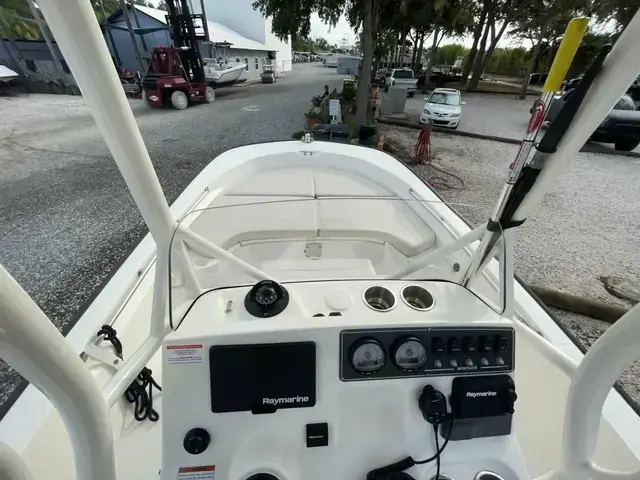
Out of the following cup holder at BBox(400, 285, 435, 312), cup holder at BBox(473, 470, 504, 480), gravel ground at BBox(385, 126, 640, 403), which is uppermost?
cup holder at BBox(400, 285, 435, 312)

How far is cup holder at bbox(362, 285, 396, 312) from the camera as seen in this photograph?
3.53 ft

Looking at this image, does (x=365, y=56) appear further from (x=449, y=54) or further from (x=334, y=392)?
(x=449, y=54)

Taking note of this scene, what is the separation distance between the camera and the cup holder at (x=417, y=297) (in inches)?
43.0

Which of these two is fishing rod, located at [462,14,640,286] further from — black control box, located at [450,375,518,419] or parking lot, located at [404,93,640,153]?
parking lot, located at [404,93,640,153]

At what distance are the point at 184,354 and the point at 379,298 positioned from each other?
2.02 feet

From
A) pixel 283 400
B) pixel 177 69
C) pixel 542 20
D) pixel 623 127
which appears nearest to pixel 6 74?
pixel 177 69

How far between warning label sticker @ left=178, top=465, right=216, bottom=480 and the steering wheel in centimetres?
94

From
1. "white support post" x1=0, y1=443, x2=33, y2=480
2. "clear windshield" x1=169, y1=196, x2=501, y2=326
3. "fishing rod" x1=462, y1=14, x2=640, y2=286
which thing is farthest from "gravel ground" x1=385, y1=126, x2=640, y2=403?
"white support post" x1=0, y1=443, x2=33, y2=480

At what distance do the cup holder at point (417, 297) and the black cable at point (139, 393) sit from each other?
1046mm

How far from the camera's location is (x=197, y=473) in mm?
961

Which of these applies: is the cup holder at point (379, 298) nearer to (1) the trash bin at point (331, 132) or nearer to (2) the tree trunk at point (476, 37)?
(1) the trash bin at point (331, 132)

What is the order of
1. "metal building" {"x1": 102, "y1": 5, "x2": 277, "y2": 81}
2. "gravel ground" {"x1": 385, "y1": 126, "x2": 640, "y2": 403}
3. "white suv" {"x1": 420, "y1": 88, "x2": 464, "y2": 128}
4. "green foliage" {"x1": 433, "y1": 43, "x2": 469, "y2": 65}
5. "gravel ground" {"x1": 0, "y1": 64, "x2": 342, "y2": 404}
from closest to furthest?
"gravel ground" {"x1": 0, "y1": 64, "x2": 342, "y2": 404} → "gravel ground" {"x1": 385, "y1": 126, "x2": 640, "y2": 403} → "white suv" {"x1": 420, "y1": 88, "x2": 464, "y2": 128} → "metal building" {"x1": 102, "y1": 5, "x2": 277, "y2": 81} → "green foliage" {"x1": 433, "y1": 43, "x2": 469, "y2": 65}

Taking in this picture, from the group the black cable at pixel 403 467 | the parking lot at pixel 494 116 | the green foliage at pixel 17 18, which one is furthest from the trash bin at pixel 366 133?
the green foliage at pixel 17 18

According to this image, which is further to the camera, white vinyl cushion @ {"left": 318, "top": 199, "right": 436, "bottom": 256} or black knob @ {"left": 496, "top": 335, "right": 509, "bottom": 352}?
white vinyl cushion @ {"left": 318, "top": 199, "right": 436, "bottom": 256}
